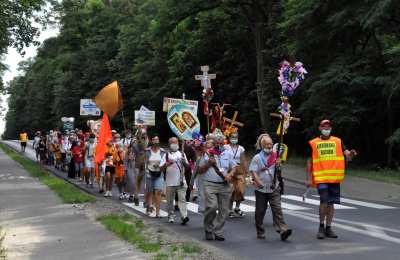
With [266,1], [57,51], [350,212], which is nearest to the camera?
[350,212]

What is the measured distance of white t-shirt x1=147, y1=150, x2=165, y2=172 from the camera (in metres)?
13.4

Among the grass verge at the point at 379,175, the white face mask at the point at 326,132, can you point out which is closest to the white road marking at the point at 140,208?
the white face mask at the point at 326,132

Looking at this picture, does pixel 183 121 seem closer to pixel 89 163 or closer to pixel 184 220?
pixel 89 163

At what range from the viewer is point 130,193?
17.2 metres

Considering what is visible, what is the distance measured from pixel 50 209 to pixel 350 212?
645 cm

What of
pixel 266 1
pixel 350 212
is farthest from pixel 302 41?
pixel 350 212

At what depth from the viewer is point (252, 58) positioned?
144 feet

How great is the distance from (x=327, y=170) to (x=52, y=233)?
4532 mm

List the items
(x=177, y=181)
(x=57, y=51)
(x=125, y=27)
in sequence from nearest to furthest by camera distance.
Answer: (x=177, y=181) → (x=125, y=27) → (x=57, y=51)

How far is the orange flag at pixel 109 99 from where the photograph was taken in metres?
16.1

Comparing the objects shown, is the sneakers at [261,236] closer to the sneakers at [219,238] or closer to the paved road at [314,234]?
the paved road at [314,234]

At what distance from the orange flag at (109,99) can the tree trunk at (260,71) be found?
→ 2168 centimetres

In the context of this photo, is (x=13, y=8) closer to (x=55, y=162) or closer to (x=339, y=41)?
(x=55, y=162)

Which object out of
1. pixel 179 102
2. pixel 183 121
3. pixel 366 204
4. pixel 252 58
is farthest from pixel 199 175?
pixel 252 58
